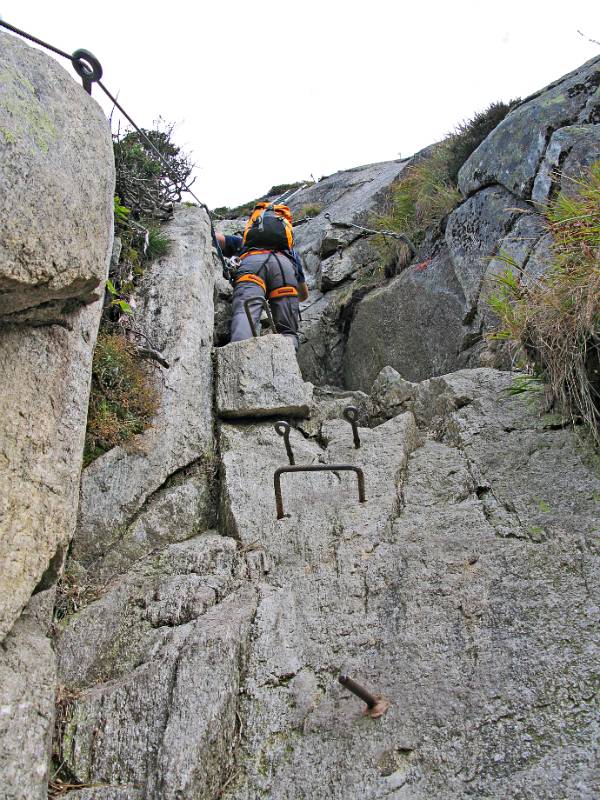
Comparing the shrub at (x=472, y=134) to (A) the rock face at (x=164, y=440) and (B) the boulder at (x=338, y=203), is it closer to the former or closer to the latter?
(B) the boulder at (x=338, y=203)

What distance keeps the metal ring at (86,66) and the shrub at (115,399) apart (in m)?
1.80

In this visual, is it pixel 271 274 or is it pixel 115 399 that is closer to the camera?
pixel 115 399

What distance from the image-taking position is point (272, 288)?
7840mm

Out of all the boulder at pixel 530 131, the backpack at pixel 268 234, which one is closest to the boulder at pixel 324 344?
the backpack at pixel 268 234

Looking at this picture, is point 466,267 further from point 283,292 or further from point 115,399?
point 115,399

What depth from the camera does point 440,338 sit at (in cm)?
751

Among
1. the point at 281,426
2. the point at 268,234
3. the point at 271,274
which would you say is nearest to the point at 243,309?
the point at 271,274

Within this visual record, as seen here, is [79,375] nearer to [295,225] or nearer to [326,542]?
[326,542]

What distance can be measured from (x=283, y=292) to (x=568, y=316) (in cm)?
388

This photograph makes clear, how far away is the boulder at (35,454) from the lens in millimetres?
3391

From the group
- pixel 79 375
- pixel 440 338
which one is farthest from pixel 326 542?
pixel 440 338

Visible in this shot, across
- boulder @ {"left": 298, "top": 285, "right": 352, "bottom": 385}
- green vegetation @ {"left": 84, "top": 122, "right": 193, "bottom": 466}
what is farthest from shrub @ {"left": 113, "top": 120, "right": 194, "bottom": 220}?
boulder @ {"left": 298, "top": 285, "right": 352, "bottom": 385}

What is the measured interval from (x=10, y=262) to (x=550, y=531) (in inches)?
116

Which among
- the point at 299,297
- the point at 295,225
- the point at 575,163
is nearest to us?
the point at 575,163
